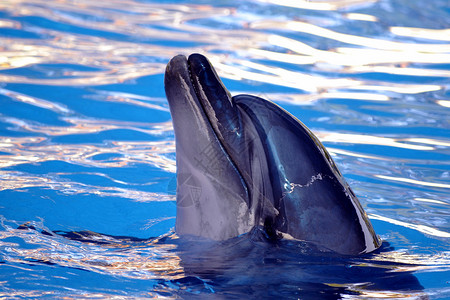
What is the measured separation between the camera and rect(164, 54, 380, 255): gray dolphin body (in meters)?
3.92

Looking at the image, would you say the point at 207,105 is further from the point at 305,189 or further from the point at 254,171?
the point at 305,189

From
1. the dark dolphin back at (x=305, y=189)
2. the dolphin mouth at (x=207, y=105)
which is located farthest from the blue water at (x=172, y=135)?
the dolphin mouth at (x=207, y=105)

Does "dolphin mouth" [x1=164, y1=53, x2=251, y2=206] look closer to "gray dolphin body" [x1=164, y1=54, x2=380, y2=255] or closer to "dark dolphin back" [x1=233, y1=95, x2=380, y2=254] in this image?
"gray dolphin body" [x1=164, y1=54, x2=380, y2=255]

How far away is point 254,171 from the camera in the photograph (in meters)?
4.08

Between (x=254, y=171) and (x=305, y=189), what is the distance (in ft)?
1.24

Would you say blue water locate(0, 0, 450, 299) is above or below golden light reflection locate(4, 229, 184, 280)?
above

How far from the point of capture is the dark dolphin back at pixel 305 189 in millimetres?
3906

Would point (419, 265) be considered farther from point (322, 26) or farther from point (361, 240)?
point (322, 26)

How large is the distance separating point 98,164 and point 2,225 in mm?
2283

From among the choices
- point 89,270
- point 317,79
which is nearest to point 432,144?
point 317,79

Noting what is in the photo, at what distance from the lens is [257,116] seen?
403 centimetres

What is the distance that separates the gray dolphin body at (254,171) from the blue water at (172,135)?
158mm

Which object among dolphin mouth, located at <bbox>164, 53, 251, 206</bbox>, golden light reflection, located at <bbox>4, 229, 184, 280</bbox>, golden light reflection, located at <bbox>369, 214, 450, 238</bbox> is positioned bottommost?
golden light reflection, located at <bbox>4, 229, 184, 280</bbox>

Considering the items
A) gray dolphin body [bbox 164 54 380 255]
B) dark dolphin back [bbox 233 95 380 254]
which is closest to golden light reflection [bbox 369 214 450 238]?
gray dolphin body [bbox 164 54 380 255]
